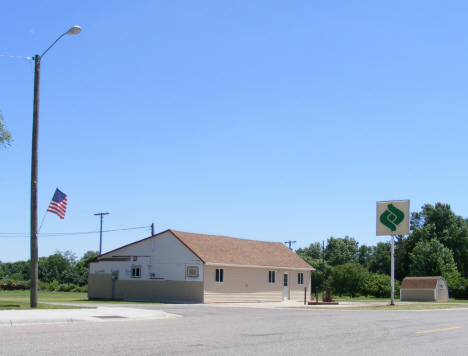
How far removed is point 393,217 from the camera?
3306 centimetres

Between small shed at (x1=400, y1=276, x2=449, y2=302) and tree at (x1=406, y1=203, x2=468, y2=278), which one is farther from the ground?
tree at (x1=406, y1=203, x2=468, y2=278)

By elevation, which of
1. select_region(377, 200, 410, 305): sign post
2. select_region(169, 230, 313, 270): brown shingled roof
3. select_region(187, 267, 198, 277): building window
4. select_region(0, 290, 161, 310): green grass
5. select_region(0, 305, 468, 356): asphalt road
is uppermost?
select_region(377, 200, 410, 305): sign post

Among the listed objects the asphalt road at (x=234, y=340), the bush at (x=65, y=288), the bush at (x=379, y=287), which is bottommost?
the bush at (x=65, y=288)

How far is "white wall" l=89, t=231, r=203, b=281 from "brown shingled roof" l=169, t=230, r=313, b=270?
2.14 ft

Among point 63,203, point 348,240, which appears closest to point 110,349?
point 63,203

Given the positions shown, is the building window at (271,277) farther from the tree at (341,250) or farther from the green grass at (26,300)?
the tree at (341,250)

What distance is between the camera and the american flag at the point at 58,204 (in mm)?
23562

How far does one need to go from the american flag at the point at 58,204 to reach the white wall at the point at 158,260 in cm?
1507

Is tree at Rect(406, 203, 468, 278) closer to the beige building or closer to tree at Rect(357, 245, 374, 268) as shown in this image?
tree at Rect(357, 245, 374, 268)

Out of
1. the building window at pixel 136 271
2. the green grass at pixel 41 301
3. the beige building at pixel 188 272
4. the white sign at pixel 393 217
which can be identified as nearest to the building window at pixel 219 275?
the beige building at pixel 188 272

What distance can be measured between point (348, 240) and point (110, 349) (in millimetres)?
101869

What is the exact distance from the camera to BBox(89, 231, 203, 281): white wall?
3825cm

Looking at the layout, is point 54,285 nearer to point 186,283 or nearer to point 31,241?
point 186,283

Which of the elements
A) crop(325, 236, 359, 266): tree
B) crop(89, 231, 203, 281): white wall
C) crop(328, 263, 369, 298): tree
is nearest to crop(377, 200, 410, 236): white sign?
crop(89, 231, 203, 281): white wall
